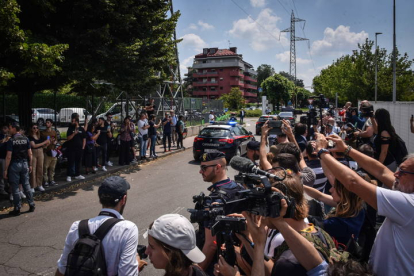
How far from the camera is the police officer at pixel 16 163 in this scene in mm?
6520

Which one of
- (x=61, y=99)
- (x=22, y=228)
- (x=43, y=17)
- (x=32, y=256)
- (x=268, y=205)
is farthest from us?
(x=61, y=99)

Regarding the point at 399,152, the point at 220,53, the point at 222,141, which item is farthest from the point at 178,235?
the point at 220,53

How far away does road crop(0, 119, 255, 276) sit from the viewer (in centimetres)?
475

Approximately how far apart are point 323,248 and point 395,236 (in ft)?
1.50

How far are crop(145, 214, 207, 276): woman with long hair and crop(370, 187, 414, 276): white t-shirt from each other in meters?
1.20

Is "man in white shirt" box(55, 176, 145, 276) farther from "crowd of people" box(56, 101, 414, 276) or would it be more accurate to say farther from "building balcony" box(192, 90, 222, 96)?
"building balcony" box(192, 90, 222, 96)

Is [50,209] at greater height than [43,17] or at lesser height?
lesser

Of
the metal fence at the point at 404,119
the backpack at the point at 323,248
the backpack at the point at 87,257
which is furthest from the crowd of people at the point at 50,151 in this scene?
the metal fence at the point at 404,119

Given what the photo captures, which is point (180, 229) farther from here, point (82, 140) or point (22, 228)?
point (82, 140)

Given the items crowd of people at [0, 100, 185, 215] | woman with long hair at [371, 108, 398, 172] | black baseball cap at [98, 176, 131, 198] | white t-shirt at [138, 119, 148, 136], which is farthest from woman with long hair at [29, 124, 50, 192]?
woman with long hair at [371, 108, 398, 172]

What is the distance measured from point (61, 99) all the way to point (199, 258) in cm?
1391

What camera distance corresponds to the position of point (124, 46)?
9891 millimetres

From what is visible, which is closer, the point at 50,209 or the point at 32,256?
the point at 32,256

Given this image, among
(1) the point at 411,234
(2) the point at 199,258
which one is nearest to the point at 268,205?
(2) the point at 199,258
